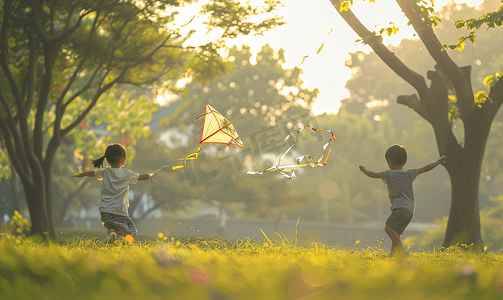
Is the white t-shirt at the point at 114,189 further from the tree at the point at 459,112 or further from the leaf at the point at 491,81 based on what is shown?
the leaf at the point at 491,81

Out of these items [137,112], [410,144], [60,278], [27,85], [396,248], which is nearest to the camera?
[60,278]

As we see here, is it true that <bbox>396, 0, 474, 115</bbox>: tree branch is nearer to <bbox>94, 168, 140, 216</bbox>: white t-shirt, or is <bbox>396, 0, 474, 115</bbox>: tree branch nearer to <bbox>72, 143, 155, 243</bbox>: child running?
<bbox>72, 143, 155, 243</bbox>: child running

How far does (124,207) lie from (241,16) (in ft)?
24.7

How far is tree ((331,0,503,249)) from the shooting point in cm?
809

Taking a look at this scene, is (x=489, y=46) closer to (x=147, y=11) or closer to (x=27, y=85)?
(x=147, y=11)

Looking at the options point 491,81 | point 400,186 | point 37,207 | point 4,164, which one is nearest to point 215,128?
point 400,186

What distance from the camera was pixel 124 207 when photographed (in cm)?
622

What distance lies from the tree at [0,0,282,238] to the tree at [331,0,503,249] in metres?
4.45

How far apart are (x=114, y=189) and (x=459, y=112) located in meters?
6.88

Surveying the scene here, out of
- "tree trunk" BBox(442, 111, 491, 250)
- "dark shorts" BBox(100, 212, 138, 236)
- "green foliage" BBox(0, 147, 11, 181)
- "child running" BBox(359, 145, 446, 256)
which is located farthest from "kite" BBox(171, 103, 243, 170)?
Result: "green foliage" BBox(0, 147, 11, 181)

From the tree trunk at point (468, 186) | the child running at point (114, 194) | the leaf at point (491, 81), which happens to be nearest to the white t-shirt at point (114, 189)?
the child running at point (114, 194)

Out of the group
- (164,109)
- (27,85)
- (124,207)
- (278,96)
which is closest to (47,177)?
(27,85)

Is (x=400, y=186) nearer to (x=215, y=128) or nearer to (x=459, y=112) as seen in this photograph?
(x=215, y=128)

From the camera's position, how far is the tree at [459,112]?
8.09 meters
